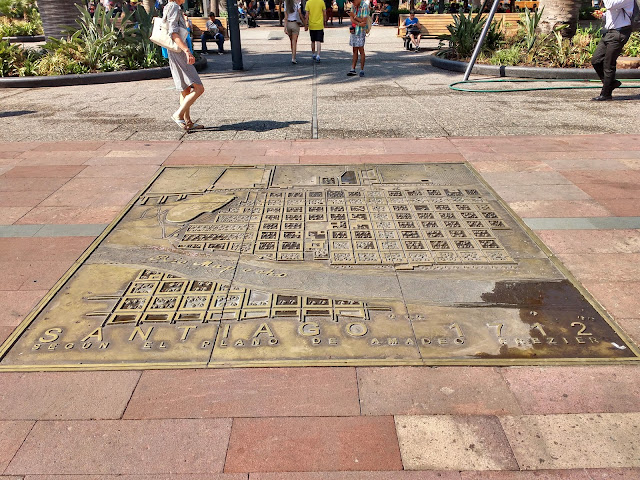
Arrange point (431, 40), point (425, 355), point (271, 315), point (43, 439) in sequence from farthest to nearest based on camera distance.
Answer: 1. point (431, 40)
2. point (271, 315)
3. point (425, 355)
4. point (43, 439)

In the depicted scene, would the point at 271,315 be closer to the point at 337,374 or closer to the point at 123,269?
the point at 337,374

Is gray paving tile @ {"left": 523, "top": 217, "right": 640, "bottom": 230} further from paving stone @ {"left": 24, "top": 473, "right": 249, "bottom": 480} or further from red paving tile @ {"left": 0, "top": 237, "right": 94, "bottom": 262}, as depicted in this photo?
red paving tile @ {"left": 0, "top": 237, "right": 94, "bottom": 262}

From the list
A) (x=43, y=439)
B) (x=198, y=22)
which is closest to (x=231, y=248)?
(x=43, y=439)

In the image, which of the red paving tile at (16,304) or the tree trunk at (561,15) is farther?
the tree trunk at (561,15)

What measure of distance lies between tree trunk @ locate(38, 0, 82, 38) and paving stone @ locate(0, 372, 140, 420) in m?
13.7

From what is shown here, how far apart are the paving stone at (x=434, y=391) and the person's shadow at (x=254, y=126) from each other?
5991 millimetres

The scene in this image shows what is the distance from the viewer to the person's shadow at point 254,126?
832cm

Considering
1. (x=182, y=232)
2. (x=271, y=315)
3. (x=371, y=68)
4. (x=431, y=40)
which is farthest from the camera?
(x=431, y=40)

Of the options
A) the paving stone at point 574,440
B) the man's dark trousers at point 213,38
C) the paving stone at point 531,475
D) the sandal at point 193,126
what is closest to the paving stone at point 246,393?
the paving stone at point 531,475

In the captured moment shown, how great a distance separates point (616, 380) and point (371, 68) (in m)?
12.8

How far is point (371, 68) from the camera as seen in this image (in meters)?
14.4

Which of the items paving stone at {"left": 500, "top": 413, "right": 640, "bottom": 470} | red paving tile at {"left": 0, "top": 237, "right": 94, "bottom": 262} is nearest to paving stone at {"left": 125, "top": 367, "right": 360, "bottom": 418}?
paving stone at {"left": 500, "top": 413, "right": 640, "bottom": 470}

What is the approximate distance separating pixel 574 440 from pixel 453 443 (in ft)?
2.00

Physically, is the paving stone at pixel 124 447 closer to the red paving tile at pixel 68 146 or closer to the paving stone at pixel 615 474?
the paving stone at pixel 615 474
